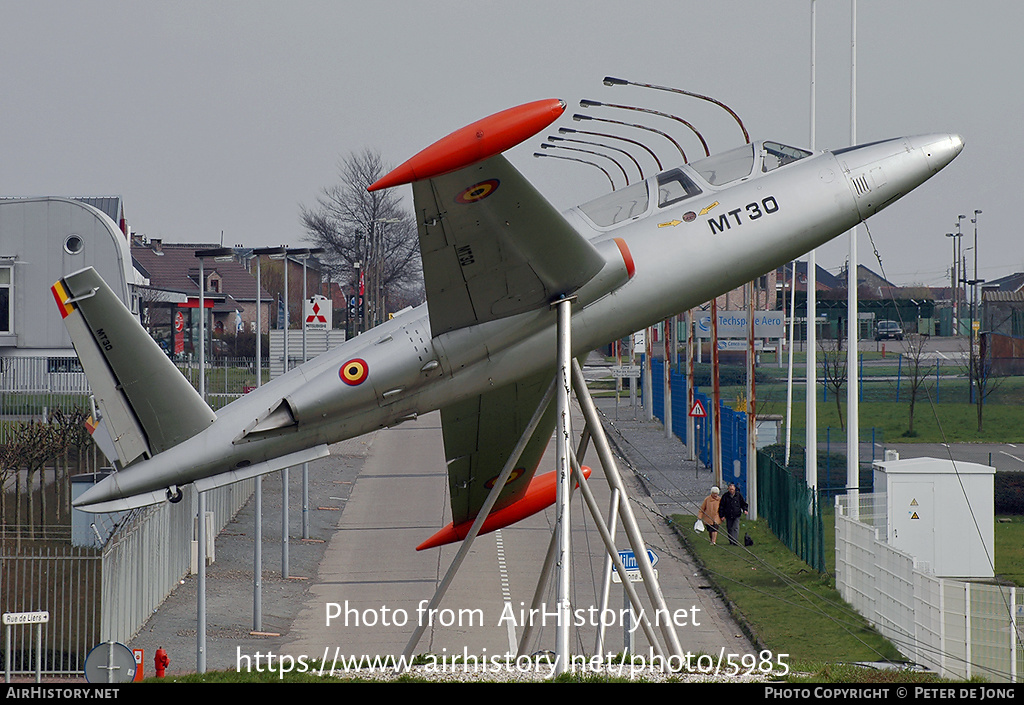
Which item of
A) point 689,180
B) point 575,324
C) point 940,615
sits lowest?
point 940,615

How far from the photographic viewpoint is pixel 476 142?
964 cm

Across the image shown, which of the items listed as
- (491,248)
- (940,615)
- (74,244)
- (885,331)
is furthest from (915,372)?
(885,331)

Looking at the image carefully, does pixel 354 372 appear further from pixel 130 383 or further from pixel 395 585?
pixel 395 585

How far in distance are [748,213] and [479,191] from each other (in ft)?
12.4

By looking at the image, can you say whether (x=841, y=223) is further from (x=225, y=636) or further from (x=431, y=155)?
(x=225, y=636)

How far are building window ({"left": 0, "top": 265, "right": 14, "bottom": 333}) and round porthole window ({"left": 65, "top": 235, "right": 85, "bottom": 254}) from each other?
2263 mm

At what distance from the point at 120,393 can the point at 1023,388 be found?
61.1 metres

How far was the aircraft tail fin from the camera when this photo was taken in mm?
11844

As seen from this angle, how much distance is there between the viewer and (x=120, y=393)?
12109 millimetres

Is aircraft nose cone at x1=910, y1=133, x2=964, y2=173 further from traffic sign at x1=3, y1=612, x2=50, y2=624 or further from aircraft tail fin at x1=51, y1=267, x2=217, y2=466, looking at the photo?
traffic sign at x1=3, y1=612, x2=50, y2=624

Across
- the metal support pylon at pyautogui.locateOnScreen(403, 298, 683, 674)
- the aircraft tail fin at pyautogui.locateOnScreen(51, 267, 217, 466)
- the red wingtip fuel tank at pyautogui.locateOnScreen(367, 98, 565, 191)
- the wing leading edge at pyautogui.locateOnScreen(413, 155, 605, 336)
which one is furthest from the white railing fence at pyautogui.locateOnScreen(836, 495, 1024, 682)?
the aircraft tail fin at pyautogui.locateOnScreen(51, 267, 217, 466)

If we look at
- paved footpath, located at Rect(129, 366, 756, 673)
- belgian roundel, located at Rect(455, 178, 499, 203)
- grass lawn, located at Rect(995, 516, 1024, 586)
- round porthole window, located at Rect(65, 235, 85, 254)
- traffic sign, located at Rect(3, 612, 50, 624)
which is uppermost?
round porthole window, located at Rect(65, 235, 85, 254)

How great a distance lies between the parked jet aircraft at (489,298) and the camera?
37.8 feet
